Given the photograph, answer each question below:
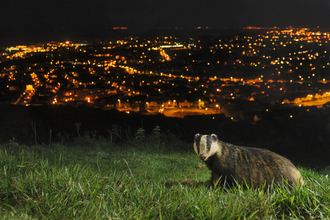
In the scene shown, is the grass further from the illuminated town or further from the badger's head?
the illuminated town

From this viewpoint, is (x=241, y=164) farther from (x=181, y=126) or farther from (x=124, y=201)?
(x=181, y=126)

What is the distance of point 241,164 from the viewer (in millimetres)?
3154

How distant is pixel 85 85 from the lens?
1238cm

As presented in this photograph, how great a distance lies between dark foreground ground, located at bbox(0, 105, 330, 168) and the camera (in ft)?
27.3

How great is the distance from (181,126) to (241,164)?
6.05m

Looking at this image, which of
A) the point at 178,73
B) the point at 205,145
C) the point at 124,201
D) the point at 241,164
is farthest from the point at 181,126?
the point at 124,201

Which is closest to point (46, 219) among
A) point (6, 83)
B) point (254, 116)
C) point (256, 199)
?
point (256, 199)

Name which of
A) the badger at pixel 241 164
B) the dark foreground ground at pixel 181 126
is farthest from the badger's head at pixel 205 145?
the dark foreground ground at pixel 181 126

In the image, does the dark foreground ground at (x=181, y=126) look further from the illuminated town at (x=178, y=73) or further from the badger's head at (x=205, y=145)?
the badger's head at (x=205, y=145)

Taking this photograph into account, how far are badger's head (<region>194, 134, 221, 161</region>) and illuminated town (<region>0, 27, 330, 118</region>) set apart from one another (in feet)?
25.3

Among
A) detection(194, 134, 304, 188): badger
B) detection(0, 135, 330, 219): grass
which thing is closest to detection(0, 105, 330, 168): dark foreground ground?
detection(194, 134, 304, 188): badger

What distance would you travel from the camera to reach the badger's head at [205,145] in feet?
9.77

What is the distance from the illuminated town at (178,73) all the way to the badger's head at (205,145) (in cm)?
770

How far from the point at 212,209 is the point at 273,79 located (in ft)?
40.3
